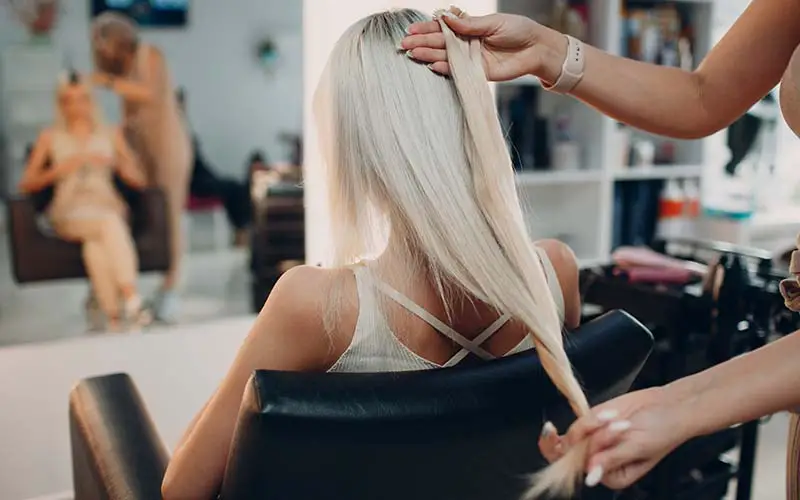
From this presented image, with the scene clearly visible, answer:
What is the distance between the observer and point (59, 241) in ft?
7.20

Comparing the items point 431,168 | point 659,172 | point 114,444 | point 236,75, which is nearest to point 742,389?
point 431,168

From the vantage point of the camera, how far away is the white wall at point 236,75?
7.23ft

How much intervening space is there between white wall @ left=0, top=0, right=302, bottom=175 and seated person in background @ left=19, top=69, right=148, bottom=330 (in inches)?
3.5

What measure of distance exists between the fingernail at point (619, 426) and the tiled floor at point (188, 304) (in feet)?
6.09

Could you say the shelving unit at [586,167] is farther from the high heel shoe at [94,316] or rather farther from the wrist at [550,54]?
the wrist at [550,54]

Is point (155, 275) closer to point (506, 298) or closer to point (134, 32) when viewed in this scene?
point (134, 32)

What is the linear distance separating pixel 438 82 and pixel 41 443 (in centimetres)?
176

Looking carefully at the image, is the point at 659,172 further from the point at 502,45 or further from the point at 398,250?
the point at 398,250

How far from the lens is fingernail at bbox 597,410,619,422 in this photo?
64 cm

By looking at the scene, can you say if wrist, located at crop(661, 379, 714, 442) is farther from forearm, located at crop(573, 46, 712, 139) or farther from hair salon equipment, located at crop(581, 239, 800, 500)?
hair salon equipment, located at crop(581, 239, 800, 500)

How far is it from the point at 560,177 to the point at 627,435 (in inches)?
82.7

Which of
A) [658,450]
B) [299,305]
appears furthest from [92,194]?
[658,450]

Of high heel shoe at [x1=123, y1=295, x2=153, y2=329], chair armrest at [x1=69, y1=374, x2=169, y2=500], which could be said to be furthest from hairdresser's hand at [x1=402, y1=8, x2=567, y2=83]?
high heel shoe at [x1=123, y1=295, x2=153, y2=329]

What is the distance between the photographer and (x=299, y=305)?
2.97 ft
